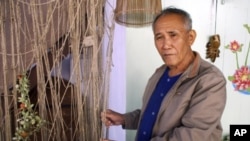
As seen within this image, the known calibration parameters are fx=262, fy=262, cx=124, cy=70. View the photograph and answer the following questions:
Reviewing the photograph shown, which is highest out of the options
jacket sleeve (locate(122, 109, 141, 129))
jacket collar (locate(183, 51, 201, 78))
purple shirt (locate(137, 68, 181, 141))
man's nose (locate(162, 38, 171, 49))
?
man's nose (locate(162, 38, 171, 49))

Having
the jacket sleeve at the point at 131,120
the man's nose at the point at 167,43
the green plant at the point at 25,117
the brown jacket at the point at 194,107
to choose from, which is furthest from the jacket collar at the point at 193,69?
the green plant at the point at 25,117

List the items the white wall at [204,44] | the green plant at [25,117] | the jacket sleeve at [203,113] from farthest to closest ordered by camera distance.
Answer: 1. the white wall at [204,44]
2. the green plant at [25,117]
3. the jacket sleeve at [203,113]

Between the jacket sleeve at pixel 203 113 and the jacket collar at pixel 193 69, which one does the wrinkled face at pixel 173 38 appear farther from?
the jacket sleeve at pixel 203 113

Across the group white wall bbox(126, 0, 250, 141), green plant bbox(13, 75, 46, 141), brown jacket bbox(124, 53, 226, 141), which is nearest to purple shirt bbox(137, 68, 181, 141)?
brown jacket bbox(124, 53, 226, 141)

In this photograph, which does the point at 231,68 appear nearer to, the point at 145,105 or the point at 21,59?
the point at 145,105

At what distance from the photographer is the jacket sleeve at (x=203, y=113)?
98 centimetres

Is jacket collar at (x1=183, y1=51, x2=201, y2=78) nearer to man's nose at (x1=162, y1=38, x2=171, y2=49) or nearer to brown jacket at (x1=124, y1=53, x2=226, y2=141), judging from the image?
brown jacket at (x1=124, y1=53, x2=226, y2=141)

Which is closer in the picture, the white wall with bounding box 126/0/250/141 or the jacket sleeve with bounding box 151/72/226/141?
the jacket sleeve with bounding box 151/72/226/141

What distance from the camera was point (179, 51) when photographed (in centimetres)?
117

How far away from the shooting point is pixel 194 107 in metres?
1.01

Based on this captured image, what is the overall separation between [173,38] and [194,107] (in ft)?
1.06

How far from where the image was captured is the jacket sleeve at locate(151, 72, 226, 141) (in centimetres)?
98

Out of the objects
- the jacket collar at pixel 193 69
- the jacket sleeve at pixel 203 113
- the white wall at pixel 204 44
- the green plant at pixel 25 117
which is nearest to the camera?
the jacket sleeve at pixel 203 113

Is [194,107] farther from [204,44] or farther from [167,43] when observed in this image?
[204,44]
